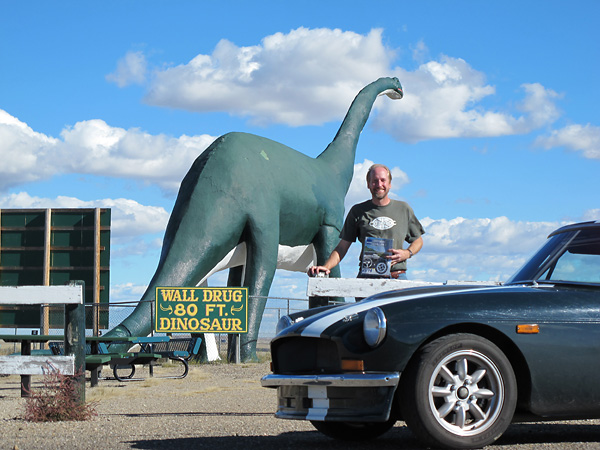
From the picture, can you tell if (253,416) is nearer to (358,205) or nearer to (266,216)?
(358,205)

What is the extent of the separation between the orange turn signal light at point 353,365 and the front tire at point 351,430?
0.82 metres

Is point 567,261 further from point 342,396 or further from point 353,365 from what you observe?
point 342,396

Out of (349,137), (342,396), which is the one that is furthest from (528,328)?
(349,137)

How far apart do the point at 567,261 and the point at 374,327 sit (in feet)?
5.19

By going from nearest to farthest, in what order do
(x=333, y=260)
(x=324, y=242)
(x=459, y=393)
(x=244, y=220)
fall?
(x=459, y=393) → (x=333, y=260) → (x=244, y=220) → (x=324, y=242)

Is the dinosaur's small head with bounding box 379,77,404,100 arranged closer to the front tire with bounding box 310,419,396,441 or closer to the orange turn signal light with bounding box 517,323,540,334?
the front tire with bounding box 310,419,396,441

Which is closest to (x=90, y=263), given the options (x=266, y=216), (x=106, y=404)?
(x=266, y=216)

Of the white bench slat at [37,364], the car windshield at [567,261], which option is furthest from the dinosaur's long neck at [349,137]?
the car windshield at [567,261]

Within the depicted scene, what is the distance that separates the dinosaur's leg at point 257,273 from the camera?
17.9m

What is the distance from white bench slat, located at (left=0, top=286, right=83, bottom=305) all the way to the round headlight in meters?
3.77

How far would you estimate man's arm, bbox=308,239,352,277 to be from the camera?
26.5 feet

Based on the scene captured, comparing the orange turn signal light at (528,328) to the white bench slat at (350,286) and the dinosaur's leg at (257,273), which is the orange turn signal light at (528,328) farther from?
the dinosaur's leg at (257,273)

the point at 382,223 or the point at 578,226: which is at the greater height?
the point at 382,223

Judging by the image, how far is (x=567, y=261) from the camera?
6367mm
